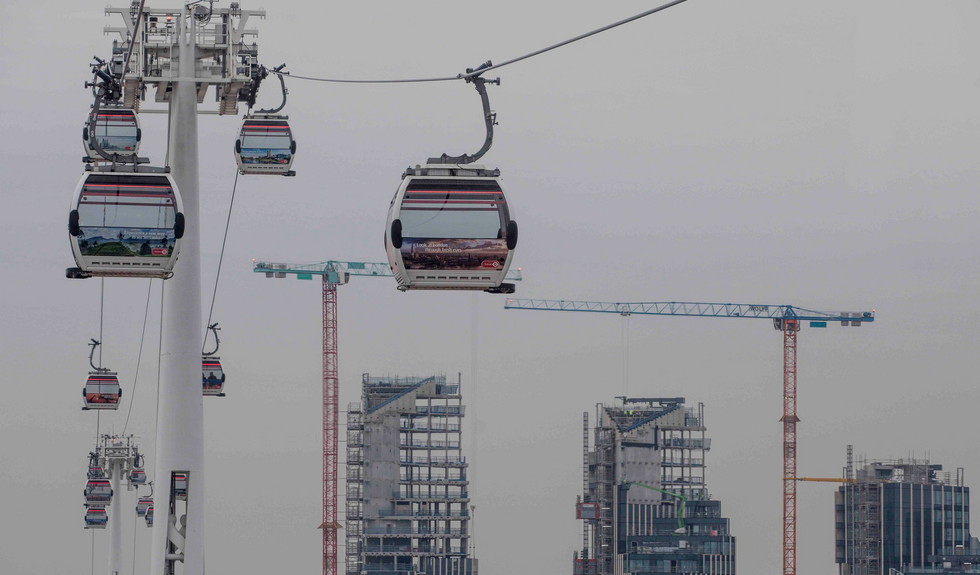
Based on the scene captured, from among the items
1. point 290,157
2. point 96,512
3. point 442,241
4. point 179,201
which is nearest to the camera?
point 442,241

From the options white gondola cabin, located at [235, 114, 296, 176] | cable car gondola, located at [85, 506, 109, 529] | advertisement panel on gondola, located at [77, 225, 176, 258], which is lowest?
cable car gondola, located at [85, 506, 109, 529]

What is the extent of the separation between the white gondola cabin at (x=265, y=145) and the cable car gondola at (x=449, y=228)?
41.3 feet

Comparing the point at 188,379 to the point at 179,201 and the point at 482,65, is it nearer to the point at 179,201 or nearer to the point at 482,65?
the point at 179,201

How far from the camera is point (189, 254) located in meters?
28.6

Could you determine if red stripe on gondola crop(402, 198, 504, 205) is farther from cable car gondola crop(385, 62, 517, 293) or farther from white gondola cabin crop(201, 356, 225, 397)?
white gondola cabin crop(201, 356, 225, 397)

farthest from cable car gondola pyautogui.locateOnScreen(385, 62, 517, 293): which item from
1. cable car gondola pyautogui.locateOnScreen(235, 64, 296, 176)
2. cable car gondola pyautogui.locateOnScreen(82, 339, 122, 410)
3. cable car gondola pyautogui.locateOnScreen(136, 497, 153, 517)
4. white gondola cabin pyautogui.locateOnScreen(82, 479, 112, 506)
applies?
cable car gondola pyautogui.locateOnScreen(136, 497, 153, 517)

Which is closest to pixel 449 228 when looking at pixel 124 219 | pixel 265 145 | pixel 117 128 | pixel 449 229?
pixel 449 229

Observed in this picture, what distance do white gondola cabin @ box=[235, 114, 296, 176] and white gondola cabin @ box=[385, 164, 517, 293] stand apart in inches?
503

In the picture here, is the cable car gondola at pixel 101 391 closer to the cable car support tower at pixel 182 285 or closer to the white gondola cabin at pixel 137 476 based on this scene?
the cable car support tower at pixel 182 285

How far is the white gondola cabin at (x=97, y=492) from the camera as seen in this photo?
8038cm

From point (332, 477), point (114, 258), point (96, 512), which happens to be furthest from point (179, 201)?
point (332, 477)

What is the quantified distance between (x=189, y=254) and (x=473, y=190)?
279 inches

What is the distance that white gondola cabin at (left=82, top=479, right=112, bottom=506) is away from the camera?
80375 mm

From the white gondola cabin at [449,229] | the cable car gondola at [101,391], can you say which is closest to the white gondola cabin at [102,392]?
the cable car gondola at [101,391]
